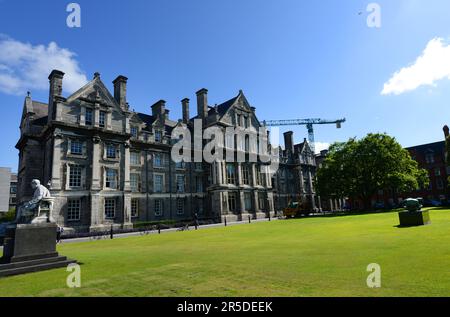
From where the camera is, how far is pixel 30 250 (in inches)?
423

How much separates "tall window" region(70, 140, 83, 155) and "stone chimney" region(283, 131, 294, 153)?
4829cm

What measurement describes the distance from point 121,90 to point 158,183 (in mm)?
14151

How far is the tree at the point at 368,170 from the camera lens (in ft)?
147

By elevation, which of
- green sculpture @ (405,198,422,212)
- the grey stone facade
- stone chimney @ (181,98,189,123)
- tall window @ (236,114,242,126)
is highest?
stone chimney @ (181,98,189,123)

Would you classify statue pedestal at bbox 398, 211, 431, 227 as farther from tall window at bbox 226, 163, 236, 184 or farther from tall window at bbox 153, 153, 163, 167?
tall window at bbox 153, 153, 163, 167

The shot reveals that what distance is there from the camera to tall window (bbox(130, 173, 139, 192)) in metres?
38.7

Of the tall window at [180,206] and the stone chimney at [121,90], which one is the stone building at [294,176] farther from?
the stone chimney at [121,90]

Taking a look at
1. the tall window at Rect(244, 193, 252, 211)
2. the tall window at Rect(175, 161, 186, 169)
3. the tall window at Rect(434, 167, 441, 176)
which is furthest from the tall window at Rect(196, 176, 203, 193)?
the tall window at Rect(434, 167, 441, 176)

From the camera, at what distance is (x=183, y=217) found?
43.5m

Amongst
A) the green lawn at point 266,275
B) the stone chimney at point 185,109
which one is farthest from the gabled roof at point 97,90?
the green lawn at point 266,275

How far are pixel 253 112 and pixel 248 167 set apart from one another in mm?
Result: 11698

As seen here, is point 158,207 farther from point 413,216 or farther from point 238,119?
point 413,216
